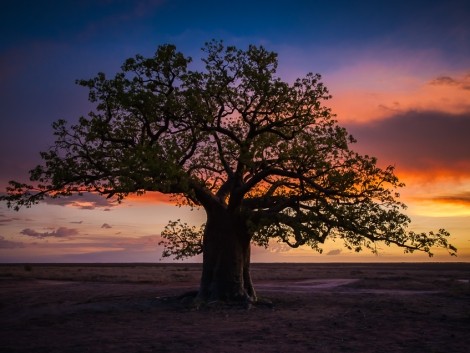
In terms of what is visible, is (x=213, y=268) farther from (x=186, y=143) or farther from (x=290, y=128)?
(x=290, y=128)

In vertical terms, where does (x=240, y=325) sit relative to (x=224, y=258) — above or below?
below

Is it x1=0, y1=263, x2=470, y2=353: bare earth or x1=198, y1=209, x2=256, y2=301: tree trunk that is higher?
x1=198, y1=209, x2=256, y2=301: tree trunk

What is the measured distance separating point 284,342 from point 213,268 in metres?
10.4

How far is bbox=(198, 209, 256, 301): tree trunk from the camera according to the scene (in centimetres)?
2456

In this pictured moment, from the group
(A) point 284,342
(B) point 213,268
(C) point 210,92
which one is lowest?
(A) point 284,342

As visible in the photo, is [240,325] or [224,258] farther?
[224,258]

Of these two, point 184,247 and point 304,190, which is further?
point 184,247

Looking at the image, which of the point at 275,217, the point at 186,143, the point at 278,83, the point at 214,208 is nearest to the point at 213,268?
the point at 214,208

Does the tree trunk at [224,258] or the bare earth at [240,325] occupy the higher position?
the tree trunk at [224,258]

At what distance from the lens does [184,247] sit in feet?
92.6

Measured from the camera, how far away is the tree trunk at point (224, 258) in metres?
24.6

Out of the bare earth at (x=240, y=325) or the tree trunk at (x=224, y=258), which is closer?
the bare earth at (x=240, y=325)

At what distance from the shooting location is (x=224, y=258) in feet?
81.6

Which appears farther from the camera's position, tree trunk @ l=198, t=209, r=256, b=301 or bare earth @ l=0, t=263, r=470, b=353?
tree trunk @ l=198, t=209, r=256, b=301
